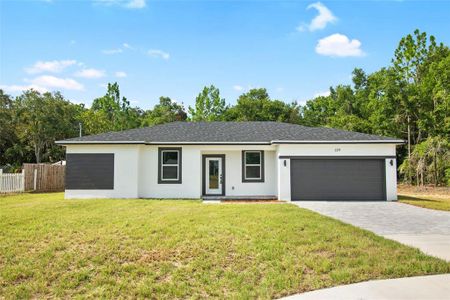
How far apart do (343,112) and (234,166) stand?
24.2 metres

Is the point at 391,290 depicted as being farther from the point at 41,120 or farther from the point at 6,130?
the point at 6,130

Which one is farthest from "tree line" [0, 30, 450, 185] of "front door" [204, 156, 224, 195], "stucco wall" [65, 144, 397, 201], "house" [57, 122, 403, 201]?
"front door" [204, 156, 224, 195]

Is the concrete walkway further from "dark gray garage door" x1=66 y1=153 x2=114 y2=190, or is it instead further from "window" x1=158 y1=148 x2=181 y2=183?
"dark gray garage door" x1=66 y1=153 x2=114 y2=190

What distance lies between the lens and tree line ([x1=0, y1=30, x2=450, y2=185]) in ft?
81.6

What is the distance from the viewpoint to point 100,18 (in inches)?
507

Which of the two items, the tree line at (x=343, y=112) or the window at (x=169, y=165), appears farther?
the tree line at (x=343, y=112)

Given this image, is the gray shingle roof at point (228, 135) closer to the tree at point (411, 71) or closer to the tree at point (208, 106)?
the tree at point (411, 71)

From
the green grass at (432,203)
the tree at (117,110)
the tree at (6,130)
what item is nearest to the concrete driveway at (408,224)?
the green grass at (432,203)

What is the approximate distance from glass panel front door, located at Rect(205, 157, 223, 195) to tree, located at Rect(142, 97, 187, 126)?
2721 cm

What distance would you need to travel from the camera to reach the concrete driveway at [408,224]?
643 cm

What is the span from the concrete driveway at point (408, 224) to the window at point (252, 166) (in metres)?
5.26

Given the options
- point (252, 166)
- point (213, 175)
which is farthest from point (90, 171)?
point (252, 166)

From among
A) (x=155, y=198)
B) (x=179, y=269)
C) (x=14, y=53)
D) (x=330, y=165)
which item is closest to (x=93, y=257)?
(x=179, y=269)

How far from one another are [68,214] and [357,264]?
8.36 m
